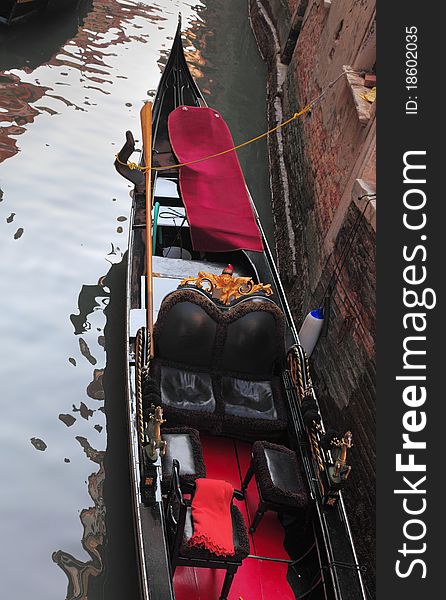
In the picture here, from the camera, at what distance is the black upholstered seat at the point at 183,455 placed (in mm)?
2902

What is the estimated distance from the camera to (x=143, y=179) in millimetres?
4668

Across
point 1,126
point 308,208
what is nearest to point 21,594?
point 308,208

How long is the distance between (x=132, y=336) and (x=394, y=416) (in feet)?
5.36

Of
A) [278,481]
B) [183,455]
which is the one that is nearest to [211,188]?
[183,455]

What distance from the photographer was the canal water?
325 cm

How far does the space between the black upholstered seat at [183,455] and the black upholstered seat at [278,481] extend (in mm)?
247

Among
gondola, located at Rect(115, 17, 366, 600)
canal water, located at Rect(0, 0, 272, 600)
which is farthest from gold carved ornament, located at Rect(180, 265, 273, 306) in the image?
canal water, located at Rect(0, 0, 272, 600)

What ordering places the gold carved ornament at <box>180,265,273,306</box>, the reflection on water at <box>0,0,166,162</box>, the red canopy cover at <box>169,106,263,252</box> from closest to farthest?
the gold carved ornament at <box>180,265,273,306</box> → the red canopy cover at <box>169,106,263,252</box> → the reflection on water at <box>0,0,166,162</box>

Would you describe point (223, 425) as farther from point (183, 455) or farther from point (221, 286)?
point (221, 286)

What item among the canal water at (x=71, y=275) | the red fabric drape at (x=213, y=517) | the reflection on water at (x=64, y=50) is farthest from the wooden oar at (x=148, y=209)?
the reflection on water at (x=64, y=50)

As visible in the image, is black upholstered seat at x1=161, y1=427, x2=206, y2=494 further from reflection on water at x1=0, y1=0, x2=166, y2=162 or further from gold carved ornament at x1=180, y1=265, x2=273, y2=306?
reflection on water at x1=0, y1=0, x2=166, y2=162

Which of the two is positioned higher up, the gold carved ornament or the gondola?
the gold carved ornament

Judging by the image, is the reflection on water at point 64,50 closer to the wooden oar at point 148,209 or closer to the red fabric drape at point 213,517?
the wooden oar at point 148,209

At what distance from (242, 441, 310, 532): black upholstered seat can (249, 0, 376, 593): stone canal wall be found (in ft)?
1.31
